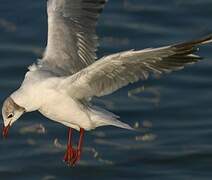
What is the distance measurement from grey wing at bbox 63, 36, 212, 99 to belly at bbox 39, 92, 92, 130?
3.6 inches

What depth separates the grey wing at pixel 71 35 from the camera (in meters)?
12.0

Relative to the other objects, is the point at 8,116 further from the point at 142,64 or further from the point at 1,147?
the point at 1,147

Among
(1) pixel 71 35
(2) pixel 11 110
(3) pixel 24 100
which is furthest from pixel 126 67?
(1) pixel 71 35

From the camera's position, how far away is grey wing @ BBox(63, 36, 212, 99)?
1041cm

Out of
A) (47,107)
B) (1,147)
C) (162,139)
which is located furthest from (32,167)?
(47,107)

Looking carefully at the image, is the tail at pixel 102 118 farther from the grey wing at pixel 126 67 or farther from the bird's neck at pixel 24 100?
the bird's neck at pixel 24 100

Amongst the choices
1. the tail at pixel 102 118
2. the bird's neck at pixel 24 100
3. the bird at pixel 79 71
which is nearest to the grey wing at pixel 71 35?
the bird at pixel 79 71

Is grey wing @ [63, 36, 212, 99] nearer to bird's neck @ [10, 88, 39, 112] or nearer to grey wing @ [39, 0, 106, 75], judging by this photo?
bird's neck @ [10, 88, 39, 112]

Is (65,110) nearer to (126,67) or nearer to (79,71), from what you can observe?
(79,71)

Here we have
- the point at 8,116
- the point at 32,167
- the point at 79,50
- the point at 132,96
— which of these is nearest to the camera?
the point at 8,116

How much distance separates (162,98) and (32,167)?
2.10 meters

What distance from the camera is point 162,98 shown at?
48.8 ft

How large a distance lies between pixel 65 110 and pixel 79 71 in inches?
19.6

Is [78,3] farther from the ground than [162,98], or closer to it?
farther from the ground
